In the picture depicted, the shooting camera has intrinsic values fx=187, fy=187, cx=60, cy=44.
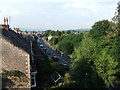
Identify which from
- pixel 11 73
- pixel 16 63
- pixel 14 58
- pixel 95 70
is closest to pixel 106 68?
pixel 95 70

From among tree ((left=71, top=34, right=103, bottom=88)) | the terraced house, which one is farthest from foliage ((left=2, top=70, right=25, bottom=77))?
tree ((left=71, top=34, right=103, bottom=88))

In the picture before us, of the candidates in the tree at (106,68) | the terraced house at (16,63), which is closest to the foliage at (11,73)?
the terraced house at (16,63)

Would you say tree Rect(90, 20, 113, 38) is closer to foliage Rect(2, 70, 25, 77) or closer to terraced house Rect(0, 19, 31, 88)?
terraced house Rect(0, 19, 31, 88)

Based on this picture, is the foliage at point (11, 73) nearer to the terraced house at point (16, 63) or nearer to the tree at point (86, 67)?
the terraced house at point (16, 63)

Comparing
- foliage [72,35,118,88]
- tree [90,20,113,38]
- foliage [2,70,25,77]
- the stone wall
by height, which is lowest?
foliage [72,35,118,88]

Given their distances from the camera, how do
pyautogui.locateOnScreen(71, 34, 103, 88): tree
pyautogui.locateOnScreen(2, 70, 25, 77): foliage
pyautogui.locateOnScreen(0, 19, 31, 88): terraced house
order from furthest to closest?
pyautogui.locateOnScreen(71, 34, 103, 88): tree < pyautogui.locateOnScreen(0, 19, 31, 88): terraced house < pyautogui.locateOnScreen(2, 70, 25, 77): foliage

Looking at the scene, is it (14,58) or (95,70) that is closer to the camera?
(14,58)

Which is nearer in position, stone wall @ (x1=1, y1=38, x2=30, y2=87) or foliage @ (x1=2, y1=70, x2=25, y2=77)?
foliage @ (x1=2, y1=70, x2=25, y2=77)

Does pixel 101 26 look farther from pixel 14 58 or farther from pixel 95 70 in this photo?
pixel 14 58

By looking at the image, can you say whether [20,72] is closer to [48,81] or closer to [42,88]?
[42,88]

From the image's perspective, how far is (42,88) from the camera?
24.3 metres

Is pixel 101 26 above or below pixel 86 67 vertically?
above

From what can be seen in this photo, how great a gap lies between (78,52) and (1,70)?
51.1 ft

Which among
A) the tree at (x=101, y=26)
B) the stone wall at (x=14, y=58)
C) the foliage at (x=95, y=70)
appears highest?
the tree at (x=101, y=26)
